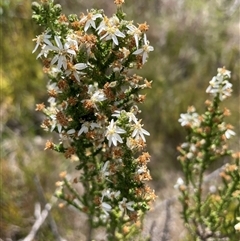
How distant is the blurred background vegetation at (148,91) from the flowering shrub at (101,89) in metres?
1.70

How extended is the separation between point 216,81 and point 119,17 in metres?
0.90

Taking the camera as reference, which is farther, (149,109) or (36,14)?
(149,109)

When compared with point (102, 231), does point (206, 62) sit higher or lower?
higher

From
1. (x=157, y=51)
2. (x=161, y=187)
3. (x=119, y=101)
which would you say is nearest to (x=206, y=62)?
(x=157, y=51)

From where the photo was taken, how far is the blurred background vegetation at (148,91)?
4047mm

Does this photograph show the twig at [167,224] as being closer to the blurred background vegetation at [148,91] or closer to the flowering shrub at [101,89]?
the blurred background vegetation at [148,91]

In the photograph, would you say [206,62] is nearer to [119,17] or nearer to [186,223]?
[186,223]

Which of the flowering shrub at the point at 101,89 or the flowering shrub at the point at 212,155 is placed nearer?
the flowering shrub at the point at 101,89

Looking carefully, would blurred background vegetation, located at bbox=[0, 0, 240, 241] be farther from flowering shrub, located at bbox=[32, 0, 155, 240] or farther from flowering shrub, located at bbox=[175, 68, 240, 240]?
flowering shrub, located at bbox=[32, 0, 155, 240]

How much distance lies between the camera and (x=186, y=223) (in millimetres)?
2961

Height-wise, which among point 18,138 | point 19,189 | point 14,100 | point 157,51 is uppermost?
point 157,51

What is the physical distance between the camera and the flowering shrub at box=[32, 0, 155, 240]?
77.5 inches

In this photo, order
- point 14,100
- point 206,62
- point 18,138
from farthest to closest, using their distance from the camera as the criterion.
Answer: point 206,62, point 14,100, point 18,138

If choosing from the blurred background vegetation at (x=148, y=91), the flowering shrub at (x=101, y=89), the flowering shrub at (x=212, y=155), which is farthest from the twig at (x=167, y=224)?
the flowering shrub at (x=101, y=89)
